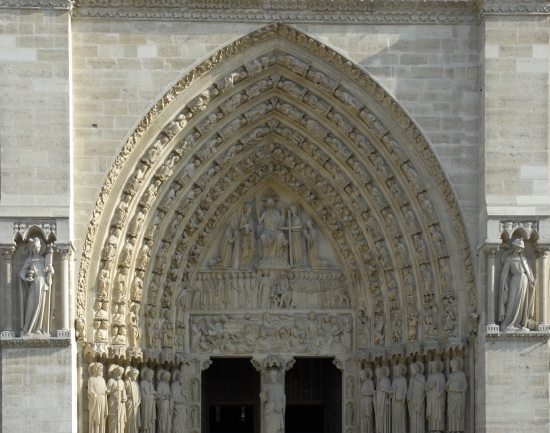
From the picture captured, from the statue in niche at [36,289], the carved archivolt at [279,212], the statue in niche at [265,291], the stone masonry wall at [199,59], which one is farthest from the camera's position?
the statue in niche at [265,291]

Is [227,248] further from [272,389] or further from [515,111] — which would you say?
[515,111]

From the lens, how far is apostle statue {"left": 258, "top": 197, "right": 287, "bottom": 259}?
17250 millimetres

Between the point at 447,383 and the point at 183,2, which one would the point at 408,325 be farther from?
the point at 183,2

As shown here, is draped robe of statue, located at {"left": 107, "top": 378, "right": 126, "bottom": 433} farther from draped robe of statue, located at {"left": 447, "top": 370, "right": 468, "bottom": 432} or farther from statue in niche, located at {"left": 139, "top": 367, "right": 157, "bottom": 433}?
draped robe of statue, located at {"left": 447, "top": 370, "right": 468, "bottom": 432}

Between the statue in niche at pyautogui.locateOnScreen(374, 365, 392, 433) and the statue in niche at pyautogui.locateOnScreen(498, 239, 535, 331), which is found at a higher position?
the statue in niche at pyautogui.locateOnScreen(498, 239, 535, 331)

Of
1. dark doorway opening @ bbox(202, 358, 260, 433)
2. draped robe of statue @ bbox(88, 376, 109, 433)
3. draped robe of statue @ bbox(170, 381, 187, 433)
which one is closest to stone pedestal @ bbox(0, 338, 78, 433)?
draped robe of statue @ bbox(88, 376, 109, 433)

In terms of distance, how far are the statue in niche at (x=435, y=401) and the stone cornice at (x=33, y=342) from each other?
4201 millimetres

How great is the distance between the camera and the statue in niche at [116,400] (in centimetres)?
1595

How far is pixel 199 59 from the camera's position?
1622 centimetres

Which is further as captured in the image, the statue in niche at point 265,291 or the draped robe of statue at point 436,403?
the statue in niche at point 265,291

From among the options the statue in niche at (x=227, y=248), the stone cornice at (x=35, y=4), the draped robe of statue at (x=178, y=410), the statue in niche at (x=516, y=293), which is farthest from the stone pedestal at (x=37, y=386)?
the statue in niche at (x=516, y=293)

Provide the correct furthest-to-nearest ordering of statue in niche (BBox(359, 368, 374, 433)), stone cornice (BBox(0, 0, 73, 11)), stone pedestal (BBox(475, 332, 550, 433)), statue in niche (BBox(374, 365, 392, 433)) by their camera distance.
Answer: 1. statue in niche (BBox(359, 368, 374, 433))
2. statue in niche (BBox(374, 365, 392, 433))
3. stone cornice (BBox(0, 0, 73, 11))
4. stone pedestal (BBox(475, 332, 550, 433))

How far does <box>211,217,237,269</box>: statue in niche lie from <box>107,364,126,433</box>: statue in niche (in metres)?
1.98

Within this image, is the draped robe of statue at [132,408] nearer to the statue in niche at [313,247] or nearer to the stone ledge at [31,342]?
the stone ledge at [31,342]
